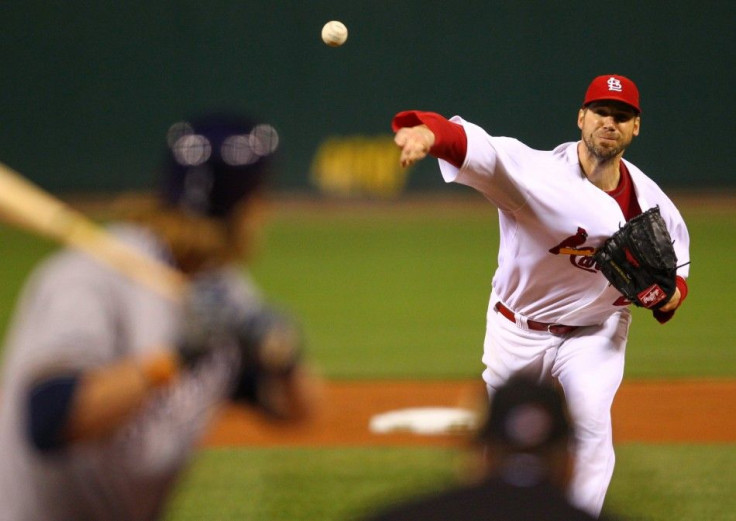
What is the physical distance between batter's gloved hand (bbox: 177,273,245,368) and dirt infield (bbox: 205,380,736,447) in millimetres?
4030

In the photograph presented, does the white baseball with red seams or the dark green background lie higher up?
the dark green background

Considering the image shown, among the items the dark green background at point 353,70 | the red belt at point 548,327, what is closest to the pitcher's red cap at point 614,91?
the red belt at point 548,327

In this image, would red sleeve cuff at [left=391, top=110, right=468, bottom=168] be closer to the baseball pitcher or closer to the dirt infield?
the baseball pitcher

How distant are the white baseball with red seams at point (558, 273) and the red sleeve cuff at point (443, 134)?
0.12 feet

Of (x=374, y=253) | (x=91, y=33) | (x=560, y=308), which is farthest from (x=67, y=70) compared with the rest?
(x=560, y=308)

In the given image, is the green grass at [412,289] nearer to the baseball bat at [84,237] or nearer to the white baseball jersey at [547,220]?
the white baseball jersey at [547,220]

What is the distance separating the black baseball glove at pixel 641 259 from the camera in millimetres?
4312

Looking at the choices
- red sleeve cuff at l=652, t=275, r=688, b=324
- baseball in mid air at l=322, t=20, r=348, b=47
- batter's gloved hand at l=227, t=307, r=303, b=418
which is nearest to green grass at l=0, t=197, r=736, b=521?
red sleeve cuff at l=652, t=275, r=688, b=324

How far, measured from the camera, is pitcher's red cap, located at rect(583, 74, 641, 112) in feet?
15.3

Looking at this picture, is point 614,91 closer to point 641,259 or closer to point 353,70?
point 641,259

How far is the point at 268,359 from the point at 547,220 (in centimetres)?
271

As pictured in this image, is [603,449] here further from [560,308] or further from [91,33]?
[91,33]

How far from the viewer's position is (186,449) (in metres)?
1.97

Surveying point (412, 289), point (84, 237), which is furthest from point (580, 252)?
point (412, 289)
